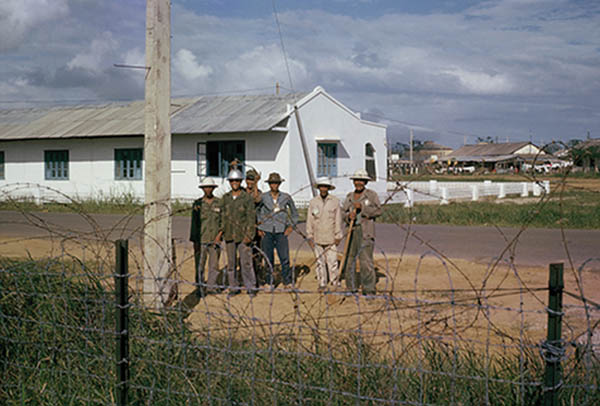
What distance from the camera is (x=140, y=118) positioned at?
28.6 m

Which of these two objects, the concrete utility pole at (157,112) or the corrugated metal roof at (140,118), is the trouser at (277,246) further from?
the corrugated metal roof at (140,118)

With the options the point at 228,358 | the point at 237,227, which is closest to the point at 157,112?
the point at 237,227

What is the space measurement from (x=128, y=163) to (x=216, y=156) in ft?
14.5

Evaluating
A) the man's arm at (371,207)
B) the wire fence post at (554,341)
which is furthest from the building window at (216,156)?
the wire fence post at (554,341)

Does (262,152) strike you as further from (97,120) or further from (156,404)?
(156,404)

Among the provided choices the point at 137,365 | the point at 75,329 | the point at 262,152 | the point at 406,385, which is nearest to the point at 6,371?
the point at 75,329

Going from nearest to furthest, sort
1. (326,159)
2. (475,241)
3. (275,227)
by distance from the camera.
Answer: (275,227), (475,241), (326,159)

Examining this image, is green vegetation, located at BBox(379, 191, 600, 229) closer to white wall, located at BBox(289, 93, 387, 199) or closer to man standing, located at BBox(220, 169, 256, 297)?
white wall, located at BBox(289, 93, 387, 199)

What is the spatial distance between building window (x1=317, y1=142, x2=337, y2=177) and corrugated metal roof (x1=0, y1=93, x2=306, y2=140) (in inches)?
88.3

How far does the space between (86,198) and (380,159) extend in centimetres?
1303

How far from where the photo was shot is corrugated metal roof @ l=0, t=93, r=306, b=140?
2544 centimetres

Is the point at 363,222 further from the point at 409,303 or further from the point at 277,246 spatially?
the point at 277,246

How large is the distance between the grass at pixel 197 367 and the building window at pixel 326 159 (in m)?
21.6

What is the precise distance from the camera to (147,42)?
6793 millimetres
